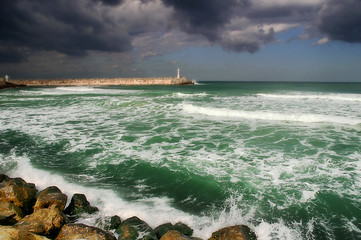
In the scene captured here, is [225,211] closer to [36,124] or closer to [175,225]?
[175,225]

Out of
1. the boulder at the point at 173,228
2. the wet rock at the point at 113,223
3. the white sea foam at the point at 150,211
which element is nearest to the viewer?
the boulder at the point at 173,228

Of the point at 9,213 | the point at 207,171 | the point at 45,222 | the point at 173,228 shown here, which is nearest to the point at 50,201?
the point at 9,213

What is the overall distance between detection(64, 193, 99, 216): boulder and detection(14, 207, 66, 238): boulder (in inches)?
22.0

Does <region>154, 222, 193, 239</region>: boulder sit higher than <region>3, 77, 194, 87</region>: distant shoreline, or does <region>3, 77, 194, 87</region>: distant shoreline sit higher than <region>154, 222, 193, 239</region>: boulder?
<region>3, 77, 194, 87</region>: distant shoreline

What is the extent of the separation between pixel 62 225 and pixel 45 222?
252 millimetres

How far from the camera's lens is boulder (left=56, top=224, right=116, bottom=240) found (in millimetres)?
3158

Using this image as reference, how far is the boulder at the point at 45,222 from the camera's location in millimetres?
3402

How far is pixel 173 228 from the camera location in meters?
3.70

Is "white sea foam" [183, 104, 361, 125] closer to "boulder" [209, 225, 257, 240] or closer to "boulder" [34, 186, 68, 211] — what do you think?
"boulder" [209, 225, 257, 240]

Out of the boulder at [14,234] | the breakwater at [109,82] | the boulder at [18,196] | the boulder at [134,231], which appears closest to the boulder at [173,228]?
the boulder at [134,231]


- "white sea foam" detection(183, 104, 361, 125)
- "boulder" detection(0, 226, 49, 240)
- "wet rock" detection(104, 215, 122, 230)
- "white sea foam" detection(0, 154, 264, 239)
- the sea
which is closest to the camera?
"boulder" detection(0, 226, 49, 240)

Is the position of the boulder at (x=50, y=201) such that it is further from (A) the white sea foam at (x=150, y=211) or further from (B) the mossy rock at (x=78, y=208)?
(A) the white sea foam at (x=150, y=211)

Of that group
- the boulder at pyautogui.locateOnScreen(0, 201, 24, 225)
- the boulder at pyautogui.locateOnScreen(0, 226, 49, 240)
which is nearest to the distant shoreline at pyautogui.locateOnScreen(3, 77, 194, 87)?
the boulder at pyautogui.locateOnScreen(0, 201, 24, 225)

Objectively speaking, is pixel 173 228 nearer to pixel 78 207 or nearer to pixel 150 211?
pixel 150 211
